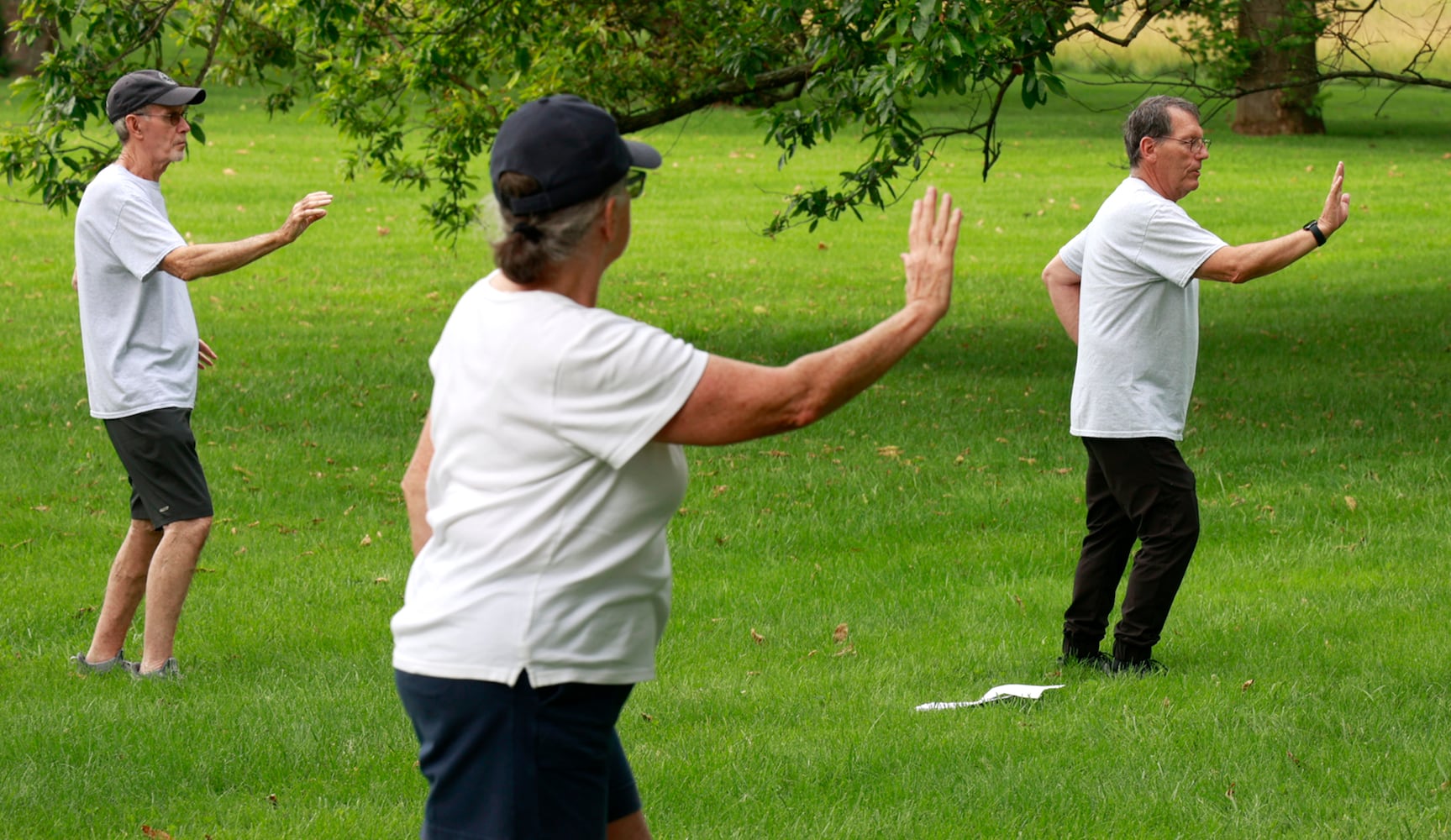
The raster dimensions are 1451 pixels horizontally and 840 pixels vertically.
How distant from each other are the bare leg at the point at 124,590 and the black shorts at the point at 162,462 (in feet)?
0.51

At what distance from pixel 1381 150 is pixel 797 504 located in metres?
26.3

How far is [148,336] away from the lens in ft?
19.4

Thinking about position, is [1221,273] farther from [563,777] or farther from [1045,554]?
[563,777]

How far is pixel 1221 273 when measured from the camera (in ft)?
17.9

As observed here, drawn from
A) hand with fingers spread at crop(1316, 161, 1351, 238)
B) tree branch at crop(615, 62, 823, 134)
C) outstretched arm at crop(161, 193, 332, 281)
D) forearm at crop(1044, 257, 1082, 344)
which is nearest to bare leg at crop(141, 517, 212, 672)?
outstretched arm at crop(161, 193, 332, 281)

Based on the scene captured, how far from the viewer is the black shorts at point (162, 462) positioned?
19.4 feet

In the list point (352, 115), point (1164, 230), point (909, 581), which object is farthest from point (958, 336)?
point (1164, 230)

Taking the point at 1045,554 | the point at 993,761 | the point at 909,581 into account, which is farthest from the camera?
the point at 1045,554

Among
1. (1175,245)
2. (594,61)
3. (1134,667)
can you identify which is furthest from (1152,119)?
(594,61)

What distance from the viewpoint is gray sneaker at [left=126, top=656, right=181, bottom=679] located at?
19.5 ft

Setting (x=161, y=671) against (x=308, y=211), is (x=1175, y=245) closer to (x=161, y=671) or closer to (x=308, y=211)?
(x=308, y=211)

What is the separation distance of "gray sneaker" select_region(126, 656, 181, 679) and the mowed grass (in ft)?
0.21

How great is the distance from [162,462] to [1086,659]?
344 cm

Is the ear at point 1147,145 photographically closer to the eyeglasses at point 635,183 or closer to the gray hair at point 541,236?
the eyeglasses at point 635,183
